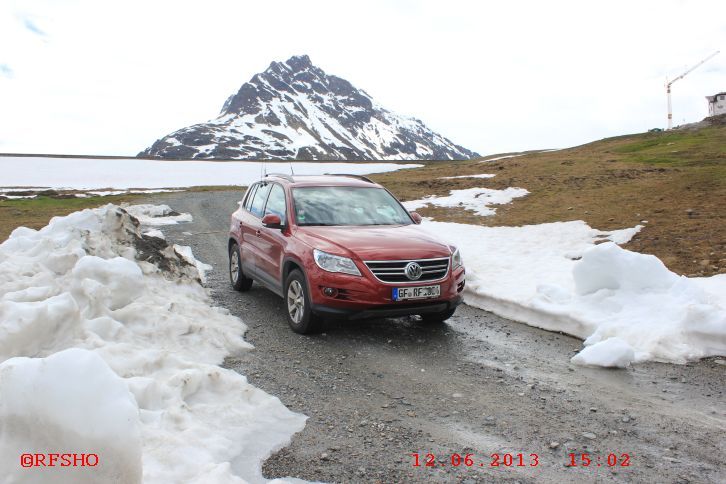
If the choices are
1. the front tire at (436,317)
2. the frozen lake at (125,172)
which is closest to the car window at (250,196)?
the front tire at (436,317)

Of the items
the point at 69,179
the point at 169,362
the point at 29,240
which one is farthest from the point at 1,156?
the point at 169,362

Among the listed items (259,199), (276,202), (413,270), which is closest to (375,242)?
(413,270)

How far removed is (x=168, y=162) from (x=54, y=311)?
63.0 metres

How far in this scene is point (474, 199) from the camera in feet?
67.8

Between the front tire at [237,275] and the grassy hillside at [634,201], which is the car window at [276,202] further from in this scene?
the grassy hillside at [634,201]

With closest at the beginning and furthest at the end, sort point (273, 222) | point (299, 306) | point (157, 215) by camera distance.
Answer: point (299, 306), point (273, 222), point (157, 215)

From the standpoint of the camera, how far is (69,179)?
4928 centimetres

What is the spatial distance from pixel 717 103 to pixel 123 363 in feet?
288

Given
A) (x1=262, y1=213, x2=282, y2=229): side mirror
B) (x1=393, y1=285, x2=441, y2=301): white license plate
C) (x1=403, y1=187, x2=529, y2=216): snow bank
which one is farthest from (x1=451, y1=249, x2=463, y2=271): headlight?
(x1=403, y1=187, x2=529, y2=216): snow bank

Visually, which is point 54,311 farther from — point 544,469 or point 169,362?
point 544,469

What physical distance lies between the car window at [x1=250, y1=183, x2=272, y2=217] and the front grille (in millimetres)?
2842

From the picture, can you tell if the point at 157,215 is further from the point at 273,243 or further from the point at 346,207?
the point at 346,207

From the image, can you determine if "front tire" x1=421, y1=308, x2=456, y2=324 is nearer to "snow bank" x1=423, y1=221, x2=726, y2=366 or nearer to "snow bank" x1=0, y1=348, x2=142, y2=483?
"snow bank" x1=423, y1=221, x2=726, y2=366

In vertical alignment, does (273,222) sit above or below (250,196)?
below
